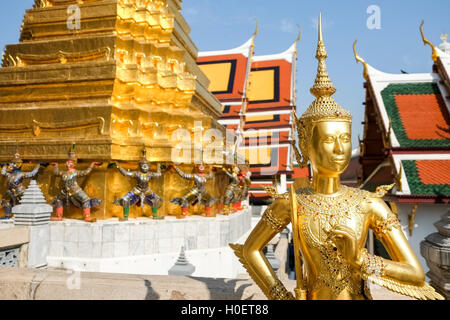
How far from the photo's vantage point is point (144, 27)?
10.6m

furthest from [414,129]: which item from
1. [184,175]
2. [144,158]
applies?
[144,158]

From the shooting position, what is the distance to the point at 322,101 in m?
2.84

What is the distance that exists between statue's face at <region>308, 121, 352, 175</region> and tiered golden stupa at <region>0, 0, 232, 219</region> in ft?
21.4

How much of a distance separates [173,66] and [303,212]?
886 cm

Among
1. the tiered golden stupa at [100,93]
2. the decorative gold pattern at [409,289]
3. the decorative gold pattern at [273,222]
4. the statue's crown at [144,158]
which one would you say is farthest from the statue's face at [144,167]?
the decorative gold pattern at [409,289]

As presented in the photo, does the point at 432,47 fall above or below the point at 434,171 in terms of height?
above

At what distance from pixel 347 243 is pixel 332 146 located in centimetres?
73

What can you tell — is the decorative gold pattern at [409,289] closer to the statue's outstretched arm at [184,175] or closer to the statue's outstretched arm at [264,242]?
the statue's outstretched arm at [264,242]

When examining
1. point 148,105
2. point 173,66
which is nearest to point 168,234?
point 148,105

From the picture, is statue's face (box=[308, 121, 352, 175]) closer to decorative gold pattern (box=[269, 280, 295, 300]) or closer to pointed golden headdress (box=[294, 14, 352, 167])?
pointed golden headdress (box=[294, 14, 352, 167])

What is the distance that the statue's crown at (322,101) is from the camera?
2719 mm

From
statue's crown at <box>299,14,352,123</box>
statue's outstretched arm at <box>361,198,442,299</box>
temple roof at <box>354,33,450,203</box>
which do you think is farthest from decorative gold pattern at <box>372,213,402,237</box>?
temple roof at <box>354,33,450,203</box>

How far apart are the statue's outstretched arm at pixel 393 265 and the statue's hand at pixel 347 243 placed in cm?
7

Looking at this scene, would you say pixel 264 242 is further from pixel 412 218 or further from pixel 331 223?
pixel 412 218
